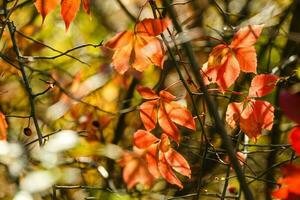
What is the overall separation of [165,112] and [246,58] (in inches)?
9.3

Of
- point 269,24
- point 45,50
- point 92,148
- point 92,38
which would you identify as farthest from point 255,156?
point 92,148

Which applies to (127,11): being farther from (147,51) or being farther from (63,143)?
(63,143)

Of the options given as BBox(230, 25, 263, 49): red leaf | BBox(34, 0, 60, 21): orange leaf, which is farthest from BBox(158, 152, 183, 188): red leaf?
BBox(34, 0, 60, 21): orange leaf

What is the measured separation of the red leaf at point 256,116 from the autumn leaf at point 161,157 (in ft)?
0.60

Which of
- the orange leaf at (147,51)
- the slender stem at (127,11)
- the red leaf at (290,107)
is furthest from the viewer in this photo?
the slender stem at (127,11)

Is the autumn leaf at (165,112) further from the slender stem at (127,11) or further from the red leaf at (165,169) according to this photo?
the slender stem at (127,11)

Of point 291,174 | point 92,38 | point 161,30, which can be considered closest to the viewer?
point 291,174

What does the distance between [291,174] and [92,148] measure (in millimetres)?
268

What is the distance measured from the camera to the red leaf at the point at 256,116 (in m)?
1.14

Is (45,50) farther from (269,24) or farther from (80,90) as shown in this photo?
(269,24)

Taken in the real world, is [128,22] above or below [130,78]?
above

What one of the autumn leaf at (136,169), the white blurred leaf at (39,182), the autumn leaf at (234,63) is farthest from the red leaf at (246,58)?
the white blurred leaf at (39,182)

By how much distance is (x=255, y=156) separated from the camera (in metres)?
1.89

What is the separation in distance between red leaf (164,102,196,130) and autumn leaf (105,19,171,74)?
0.10 meters
